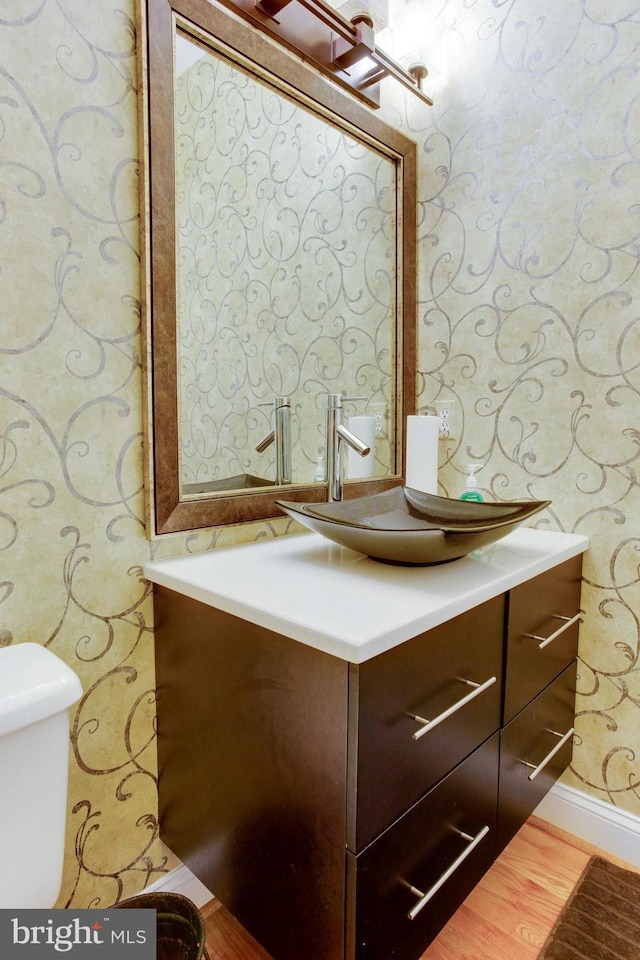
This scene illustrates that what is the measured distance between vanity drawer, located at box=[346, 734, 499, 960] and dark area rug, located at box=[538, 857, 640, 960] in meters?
0.28

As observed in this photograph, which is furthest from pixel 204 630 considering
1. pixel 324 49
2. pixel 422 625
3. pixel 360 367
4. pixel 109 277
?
pixel 324 49

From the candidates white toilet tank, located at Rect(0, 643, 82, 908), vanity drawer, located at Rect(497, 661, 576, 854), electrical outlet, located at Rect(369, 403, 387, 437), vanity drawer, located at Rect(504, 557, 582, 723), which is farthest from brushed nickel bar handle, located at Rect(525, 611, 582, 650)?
white toilet tank, located at Rect(0, 643, 82, 908)

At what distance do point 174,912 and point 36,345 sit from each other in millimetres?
1014

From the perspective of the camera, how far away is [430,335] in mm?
1591

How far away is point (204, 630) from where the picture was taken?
0.91 meters

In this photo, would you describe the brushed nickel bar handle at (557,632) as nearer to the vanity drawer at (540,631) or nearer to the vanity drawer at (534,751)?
the vanity drawer at (540,631)

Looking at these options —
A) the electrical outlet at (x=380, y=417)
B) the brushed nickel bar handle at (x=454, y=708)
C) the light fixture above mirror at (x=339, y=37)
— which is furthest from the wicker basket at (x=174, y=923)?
the light fixture above mirror at (x=339, y=37)

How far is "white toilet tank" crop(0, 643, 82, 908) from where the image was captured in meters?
0.66

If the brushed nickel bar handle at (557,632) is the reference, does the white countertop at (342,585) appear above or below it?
above

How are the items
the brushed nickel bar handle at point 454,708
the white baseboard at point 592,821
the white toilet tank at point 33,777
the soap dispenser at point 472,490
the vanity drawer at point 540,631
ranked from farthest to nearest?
the soap dispenser at point 472,490, the white baseboard at point 592,821, the vanity drawer at point 540,631, the brushed nickel bar handle at point 454,708, the white toilet tank at point 33,777

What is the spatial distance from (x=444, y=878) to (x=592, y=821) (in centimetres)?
72

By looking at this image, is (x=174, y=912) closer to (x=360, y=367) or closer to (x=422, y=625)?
(x=422, y=625)

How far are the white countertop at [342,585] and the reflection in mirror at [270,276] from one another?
207 mm

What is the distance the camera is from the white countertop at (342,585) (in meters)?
0.70
